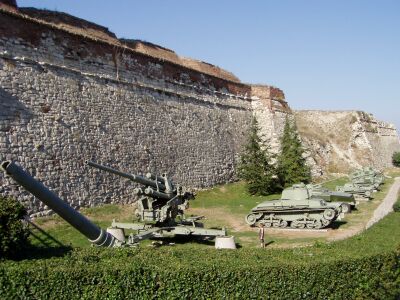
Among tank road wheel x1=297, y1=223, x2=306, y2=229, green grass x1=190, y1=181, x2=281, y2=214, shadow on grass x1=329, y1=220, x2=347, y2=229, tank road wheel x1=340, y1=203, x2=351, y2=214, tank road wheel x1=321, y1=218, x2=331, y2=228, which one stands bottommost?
shadow on grass x1=329, y1=220, x2=347, y2=229

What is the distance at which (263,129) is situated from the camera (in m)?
26.5

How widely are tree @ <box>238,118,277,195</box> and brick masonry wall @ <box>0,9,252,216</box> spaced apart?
1265 mm

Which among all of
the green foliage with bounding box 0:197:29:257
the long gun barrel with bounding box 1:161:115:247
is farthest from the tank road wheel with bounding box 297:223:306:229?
the green foliage with bounding box 0:197:29:257

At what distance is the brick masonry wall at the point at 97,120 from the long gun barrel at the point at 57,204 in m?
5.07

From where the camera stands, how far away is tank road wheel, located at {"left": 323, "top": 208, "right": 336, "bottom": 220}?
44.0ft

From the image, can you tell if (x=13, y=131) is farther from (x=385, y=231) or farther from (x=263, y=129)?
(x=263, y=129)

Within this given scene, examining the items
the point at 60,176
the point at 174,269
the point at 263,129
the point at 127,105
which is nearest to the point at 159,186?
the point at 60,176

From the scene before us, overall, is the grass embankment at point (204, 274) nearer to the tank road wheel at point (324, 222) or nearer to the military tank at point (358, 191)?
the tank road wheel at point (324, 222)

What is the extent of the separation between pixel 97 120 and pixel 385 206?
36.8ft

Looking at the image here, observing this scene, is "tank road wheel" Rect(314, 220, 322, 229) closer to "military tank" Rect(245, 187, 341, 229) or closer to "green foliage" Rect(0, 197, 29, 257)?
"military tank" Rect(245, 187, 341, 229)

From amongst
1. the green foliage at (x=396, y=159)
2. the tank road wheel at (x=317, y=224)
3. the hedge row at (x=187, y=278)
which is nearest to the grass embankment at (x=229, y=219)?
the tank road wheel at (x=317, y=224)

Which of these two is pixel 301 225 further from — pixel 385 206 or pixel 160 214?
pixel 385 206

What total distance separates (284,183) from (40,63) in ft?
42.7

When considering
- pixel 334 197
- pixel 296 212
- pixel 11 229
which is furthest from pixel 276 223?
pixel 11 229
